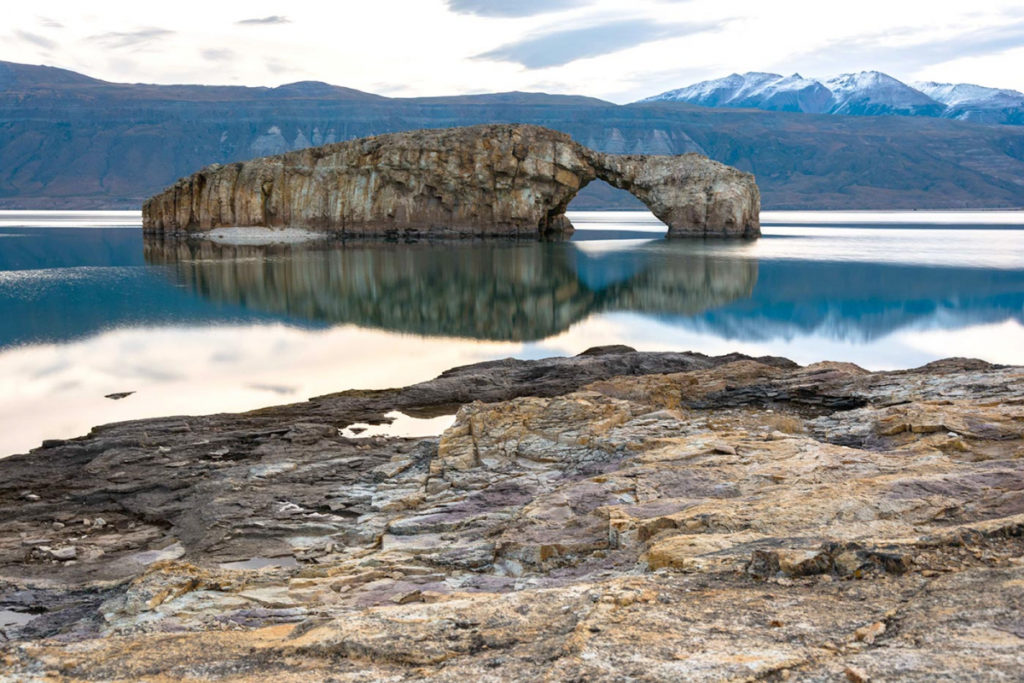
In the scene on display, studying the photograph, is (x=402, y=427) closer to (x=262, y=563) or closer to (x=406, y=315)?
(x=262, y=563)

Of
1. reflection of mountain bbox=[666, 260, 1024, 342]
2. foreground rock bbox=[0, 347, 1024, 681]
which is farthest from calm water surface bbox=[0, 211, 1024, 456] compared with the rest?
foreground rock bbox=[0, 347, 1024, 681]

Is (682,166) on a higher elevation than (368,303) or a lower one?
higher

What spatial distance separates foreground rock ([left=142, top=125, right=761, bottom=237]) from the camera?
68.0m

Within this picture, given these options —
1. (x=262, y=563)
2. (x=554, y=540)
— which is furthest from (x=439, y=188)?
(x=554, y=540)

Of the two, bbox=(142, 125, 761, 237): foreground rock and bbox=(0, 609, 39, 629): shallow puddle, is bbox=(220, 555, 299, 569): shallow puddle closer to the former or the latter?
bbox=(0, 609, 39, 629): shallow puddle

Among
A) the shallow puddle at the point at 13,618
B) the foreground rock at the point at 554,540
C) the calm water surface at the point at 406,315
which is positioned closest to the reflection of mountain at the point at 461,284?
the calm water surface at the point at 406,315

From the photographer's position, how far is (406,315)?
29.3 metres

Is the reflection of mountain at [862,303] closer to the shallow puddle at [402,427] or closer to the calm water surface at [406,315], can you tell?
the calm water surface at [406,315]

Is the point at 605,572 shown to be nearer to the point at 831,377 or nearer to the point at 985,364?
the point at 831,377

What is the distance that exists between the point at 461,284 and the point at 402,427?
23945 mm

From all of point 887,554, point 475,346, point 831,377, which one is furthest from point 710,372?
point 887,554

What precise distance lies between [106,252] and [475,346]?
4296cm

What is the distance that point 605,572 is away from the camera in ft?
21.5

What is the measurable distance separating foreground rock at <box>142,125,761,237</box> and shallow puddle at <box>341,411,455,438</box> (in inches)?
2141
